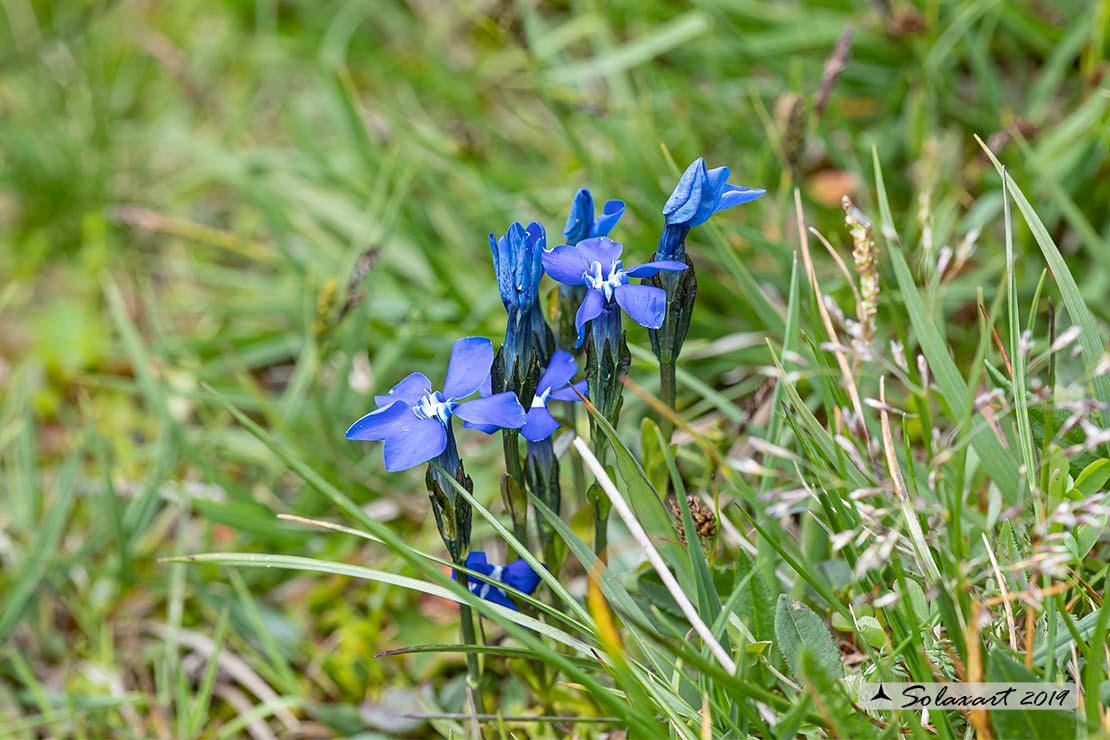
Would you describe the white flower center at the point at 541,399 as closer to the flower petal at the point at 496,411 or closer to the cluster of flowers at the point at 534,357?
the cluster of flowers at the point at 534,357

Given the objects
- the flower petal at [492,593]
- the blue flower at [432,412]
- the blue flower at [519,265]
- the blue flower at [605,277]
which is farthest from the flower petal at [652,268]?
the flower petal at [492,593]

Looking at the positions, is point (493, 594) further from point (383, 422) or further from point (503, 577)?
point (383, 422)

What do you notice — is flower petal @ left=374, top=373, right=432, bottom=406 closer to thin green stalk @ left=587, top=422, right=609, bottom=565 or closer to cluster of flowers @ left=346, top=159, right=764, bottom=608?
cluster of flowers @ left=346, top=159, right=764, bottom=608

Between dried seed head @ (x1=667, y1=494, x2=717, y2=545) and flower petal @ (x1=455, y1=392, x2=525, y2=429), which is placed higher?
flower petal @ (x1=455, y1=392, x2=525, y2=429)

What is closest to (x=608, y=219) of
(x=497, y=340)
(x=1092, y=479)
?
(x=1092, y=479)

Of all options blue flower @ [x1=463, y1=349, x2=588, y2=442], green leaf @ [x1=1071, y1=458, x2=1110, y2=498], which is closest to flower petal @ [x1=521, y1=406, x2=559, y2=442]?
blue flower @ [x1=463, y1=349, x2=588, y2=442]

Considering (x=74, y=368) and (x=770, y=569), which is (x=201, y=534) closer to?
(x=74, y=368)

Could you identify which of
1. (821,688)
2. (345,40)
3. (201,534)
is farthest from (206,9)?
(821,688)
